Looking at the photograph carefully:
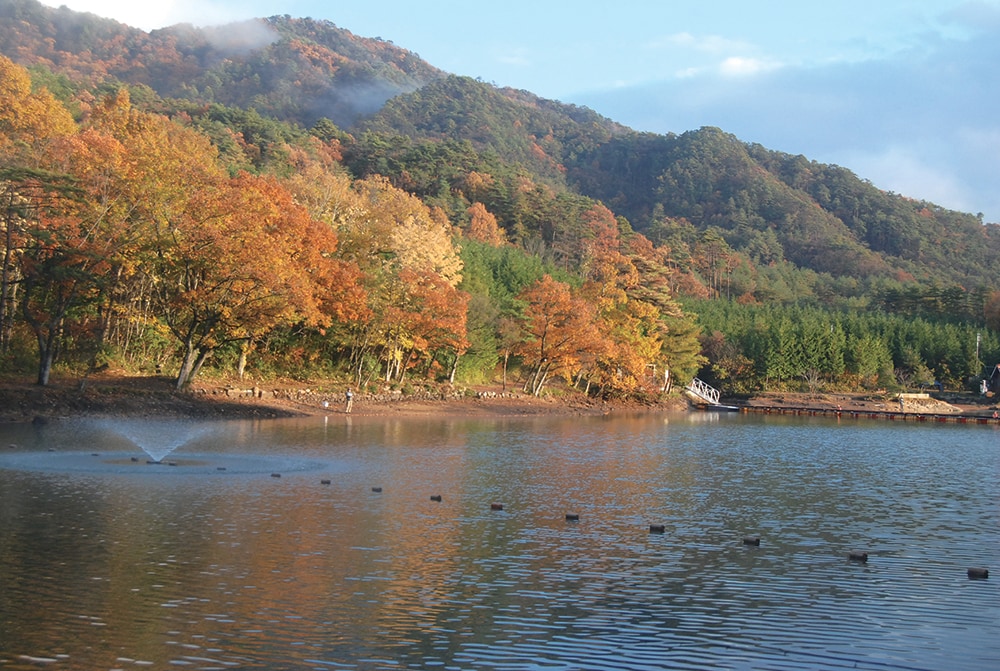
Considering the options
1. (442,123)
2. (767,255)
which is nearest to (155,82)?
(442,123)

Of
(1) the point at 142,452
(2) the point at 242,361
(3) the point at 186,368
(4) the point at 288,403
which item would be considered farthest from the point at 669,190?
(1) the point at 142,452

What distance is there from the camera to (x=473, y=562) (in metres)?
15.2

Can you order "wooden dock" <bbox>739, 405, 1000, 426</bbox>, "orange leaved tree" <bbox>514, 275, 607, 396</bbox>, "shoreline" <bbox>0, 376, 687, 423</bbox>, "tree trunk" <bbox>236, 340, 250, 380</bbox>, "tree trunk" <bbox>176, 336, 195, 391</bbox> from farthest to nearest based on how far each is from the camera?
"wooden dock" <bbox>739, 405, 1000, 426</bbox> < "orange leaved tree" <bbox>514, 275, 607, 396</bbox> < "tree trunk" <bbox>236, 340, 250, 380</bbox> < "tree trunk" <bbox>176, 336, 195, 391</bbox> < "shoreline" <bbox>0, 376, 687, 423</bbox>

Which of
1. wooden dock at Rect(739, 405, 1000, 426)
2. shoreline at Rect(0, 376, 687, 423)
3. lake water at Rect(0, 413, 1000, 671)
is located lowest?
lake water at Rect(0, 413, 1000, 671)

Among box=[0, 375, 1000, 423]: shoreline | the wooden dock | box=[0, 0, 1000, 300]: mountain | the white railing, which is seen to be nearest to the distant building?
box=[0, 375, 1000, 423]: shoreline

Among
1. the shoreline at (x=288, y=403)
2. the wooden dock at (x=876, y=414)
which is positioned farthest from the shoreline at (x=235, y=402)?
the wooden dock at (x=876, y=414)

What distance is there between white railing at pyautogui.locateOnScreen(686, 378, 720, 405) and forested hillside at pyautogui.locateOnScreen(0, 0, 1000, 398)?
2.16 meters

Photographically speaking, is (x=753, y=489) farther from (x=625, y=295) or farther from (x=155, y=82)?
(x=155, y=82)

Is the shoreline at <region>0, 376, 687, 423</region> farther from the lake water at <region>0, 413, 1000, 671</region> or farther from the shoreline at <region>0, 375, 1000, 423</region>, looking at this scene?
the lake water at <region>0, 413, 1000, 671</region>

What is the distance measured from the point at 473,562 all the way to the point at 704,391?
2698 inches

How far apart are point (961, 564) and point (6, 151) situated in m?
40.1

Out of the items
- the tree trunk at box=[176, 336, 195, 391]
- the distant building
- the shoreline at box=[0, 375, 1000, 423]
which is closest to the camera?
the shoreline at box=[0, 375, 1000, 423]

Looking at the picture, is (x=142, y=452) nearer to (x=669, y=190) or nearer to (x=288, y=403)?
(x=288, y=403)

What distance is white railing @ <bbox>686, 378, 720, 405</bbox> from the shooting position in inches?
3105
